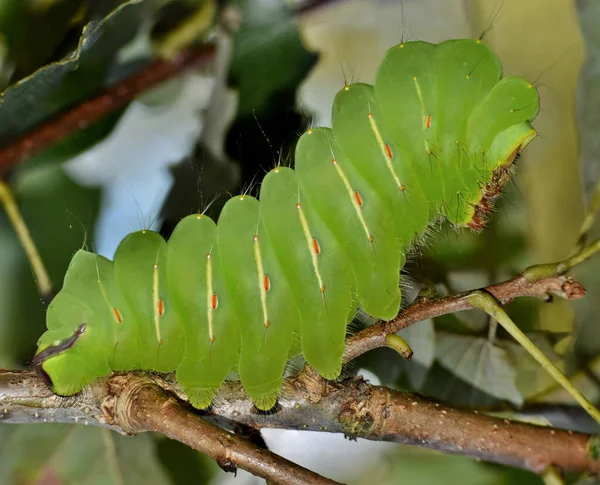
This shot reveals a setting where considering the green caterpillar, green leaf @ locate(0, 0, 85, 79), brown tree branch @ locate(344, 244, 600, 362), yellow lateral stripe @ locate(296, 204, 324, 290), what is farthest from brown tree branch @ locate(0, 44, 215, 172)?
brown tree branch @ locate(344, 244, 600, 362)

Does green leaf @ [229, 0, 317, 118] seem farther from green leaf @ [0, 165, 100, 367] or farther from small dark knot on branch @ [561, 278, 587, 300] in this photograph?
small dark knot on branch @ [561, 278, 587, 300]

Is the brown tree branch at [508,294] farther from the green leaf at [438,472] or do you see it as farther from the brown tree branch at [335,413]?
the green leaf at [438,472]

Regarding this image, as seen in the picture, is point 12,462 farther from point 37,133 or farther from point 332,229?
point 332,229

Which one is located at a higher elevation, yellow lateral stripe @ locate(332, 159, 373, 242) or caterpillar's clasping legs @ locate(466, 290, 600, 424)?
yellow lateral stripe @ locate(332, 159, 373, 242)

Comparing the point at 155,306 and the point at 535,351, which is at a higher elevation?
the point at 155,306

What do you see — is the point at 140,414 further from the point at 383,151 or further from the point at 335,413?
the point at 383,151

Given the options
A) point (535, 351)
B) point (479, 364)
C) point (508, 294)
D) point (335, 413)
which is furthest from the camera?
point (479, 364)

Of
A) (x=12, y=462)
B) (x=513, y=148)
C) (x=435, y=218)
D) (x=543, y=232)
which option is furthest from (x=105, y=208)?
(x=543, y=232)

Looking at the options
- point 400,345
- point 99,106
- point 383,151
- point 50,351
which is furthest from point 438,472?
point 99,106
